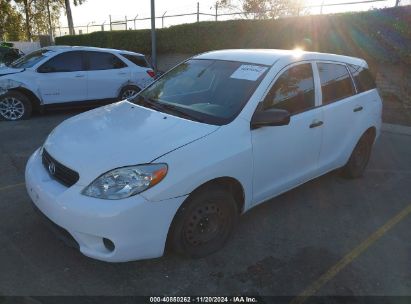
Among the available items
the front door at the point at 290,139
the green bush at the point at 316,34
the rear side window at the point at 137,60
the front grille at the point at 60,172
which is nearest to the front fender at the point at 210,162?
the front door at the point at 290,139

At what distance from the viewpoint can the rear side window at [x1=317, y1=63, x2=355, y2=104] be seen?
4.31 metres

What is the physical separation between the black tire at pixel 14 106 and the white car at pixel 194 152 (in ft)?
16.4

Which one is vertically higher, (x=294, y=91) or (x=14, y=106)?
(x=294, y=91)

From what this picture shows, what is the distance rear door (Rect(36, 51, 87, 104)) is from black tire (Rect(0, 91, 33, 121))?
1.24 feet

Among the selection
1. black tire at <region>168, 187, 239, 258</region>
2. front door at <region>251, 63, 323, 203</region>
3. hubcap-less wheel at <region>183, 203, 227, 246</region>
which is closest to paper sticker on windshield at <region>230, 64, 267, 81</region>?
front door at <region>251, 63, 323, 203</region>

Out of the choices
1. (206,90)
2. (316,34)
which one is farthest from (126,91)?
(206,90)

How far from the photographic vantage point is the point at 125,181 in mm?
2834

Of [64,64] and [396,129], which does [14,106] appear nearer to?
[64,64]

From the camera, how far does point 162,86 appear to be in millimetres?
4410

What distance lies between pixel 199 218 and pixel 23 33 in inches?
1916

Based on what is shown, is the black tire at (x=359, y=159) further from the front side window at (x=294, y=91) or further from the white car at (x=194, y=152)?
the front side window at (x=294, y=91)

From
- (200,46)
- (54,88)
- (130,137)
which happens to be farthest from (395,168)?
(200,46)

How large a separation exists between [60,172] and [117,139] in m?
0.52

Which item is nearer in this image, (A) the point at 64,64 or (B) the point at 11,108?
(B) the point at 11,108
